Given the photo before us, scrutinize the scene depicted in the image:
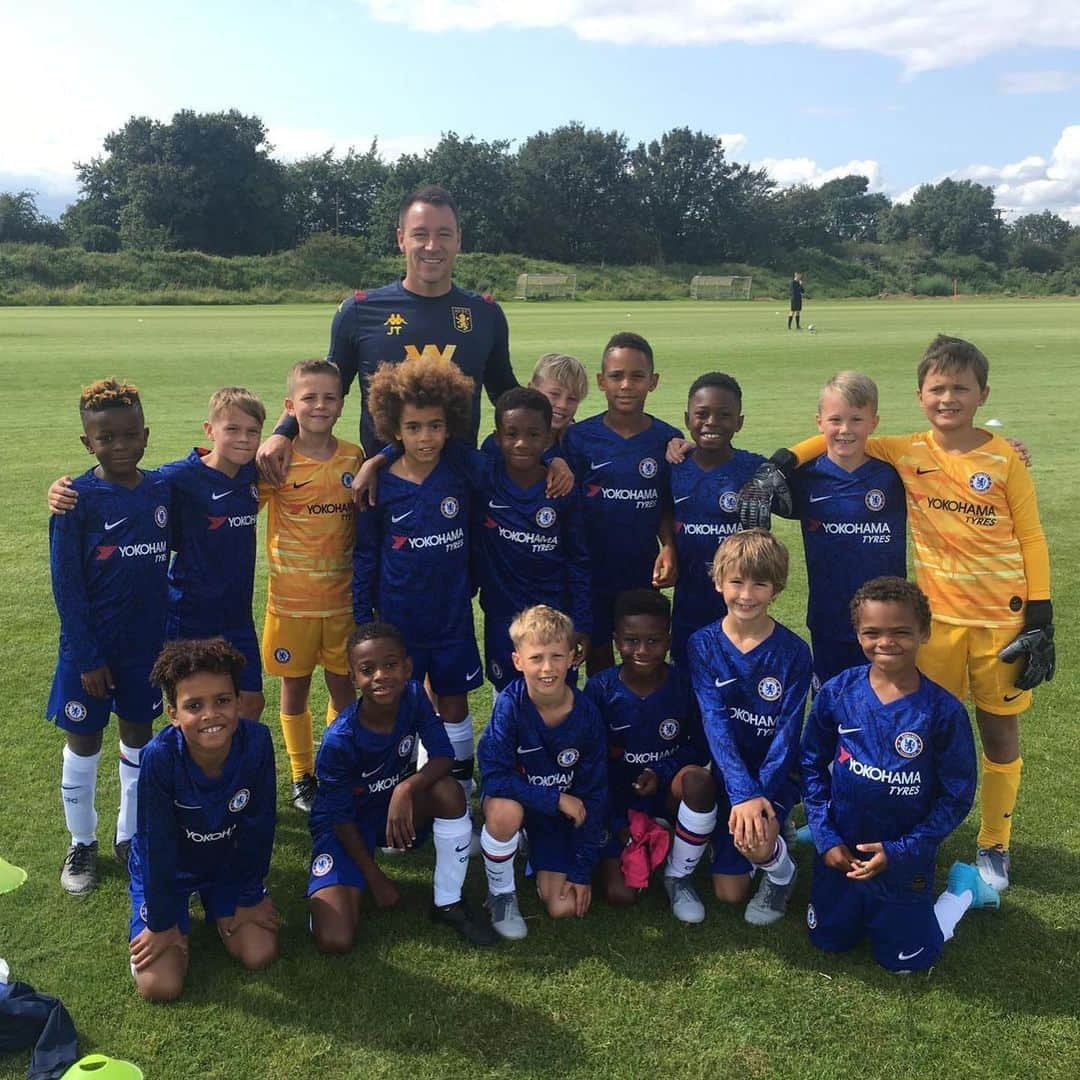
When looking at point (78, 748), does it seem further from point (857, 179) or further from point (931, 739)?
point (857, 179)

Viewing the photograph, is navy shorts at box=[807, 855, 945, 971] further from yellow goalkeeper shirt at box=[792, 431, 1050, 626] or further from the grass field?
yellow goalkeeper shirt at box=[792, 431, 1050, 626]

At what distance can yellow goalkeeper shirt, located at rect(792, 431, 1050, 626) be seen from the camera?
3.77 m

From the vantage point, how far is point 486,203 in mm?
70000

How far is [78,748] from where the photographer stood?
3.75 m

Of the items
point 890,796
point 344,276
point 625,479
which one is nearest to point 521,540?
point 625,479

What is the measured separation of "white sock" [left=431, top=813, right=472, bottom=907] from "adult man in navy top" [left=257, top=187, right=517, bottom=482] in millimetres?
1804

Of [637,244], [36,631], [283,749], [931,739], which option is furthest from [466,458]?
[637,244]

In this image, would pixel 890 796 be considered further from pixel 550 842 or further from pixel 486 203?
pixel 486 203

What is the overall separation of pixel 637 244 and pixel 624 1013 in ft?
249

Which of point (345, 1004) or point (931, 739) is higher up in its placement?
point (931, 739)

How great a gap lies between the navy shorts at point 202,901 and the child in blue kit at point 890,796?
2036 mm

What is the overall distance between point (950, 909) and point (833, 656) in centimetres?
121

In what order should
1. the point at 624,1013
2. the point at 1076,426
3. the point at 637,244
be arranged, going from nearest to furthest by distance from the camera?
the point at 624,1013, the point at 1076,426, the point at 637,244

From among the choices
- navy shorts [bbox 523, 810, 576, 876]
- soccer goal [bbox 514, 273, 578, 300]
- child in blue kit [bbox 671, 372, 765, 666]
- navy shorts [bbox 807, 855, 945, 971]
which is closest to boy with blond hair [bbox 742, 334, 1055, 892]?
navy shorts [bbox 807, 855, 945, 971]
